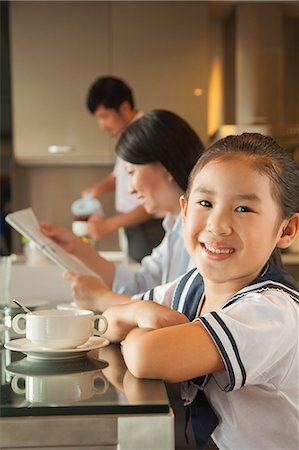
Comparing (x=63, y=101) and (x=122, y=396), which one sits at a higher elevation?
(x=63, y=101)

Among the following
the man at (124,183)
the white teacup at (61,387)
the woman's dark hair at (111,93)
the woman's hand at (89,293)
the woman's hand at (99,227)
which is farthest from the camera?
the woman's dark hair at (111,93)

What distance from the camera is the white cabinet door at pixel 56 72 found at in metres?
4.13

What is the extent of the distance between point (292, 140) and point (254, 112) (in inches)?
9.9

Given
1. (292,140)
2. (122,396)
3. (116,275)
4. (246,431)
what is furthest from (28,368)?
(292,140)

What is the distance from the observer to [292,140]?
404cm

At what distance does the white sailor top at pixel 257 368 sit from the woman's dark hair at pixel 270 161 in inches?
3.9

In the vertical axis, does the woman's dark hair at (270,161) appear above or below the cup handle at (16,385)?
above

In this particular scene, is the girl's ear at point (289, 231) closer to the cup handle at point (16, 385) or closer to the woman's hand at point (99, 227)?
the cup handle at point (16, 385)

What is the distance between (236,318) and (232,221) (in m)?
0.15

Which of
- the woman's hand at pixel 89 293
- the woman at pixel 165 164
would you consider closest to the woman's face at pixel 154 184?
the woman at pixel 165 164

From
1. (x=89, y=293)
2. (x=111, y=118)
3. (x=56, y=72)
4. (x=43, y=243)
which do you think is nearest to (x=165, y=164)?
(x=43, y=243)

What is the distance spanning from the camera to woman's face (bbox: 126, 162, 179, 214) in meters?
1.90

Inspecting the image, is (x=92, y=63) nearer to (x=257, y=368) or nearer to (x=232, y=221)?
(x=232, y=221)

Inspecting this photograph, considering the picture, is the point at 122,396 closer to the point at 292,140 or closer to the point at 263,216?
the point at 263,216
